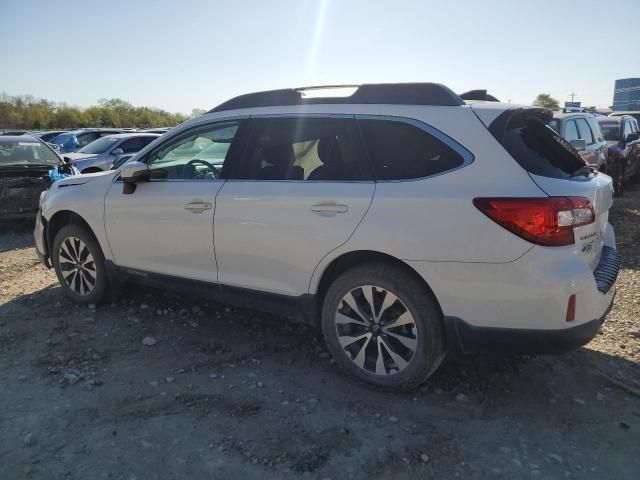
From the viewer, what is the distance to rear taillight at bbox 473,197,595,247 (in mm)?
2701

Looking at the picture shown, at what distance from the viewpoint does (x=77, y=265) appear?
485 cm

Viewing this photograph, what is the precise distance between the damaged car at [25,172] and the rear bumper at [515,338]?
7.58 m

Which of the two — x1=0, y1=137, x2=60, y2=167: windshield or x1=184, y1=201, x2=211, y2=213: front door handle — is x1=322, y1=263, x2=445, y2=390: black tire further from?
x1=0, y1=137, x2=60, y2=167: windshield

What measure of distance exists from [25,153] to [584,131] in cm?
960

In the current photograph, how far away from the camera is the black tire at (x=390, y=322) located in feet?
10.0

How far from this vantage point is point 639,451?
8.91ft

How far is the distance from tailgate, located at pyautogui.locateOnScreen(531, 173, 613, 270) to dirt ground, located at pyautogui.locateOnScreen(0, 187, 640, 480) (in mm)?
942

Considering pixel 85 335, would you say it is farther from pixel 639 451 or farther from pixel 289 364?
pixel 639 451

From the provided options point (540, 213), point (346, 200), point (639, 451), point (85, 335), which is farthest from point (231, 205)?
point (639, 451)

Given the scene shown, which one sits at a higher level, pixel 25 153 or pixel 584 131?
pixel 25 153

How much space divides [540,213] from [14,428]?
314 centimetres

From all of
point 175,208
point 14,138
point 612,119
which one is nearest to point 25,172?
point 14,138

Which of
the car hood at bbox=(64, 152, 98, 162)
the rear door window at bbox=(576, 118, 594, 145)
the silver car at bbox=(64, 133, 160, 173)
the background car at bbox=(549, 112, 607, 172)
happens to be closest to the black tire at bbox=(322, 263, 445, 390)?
the background car at bbox=(549, 112, 607, 172)

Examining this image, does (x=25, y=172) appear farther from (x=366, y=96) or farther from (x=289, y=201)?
(x=366, y=96)
